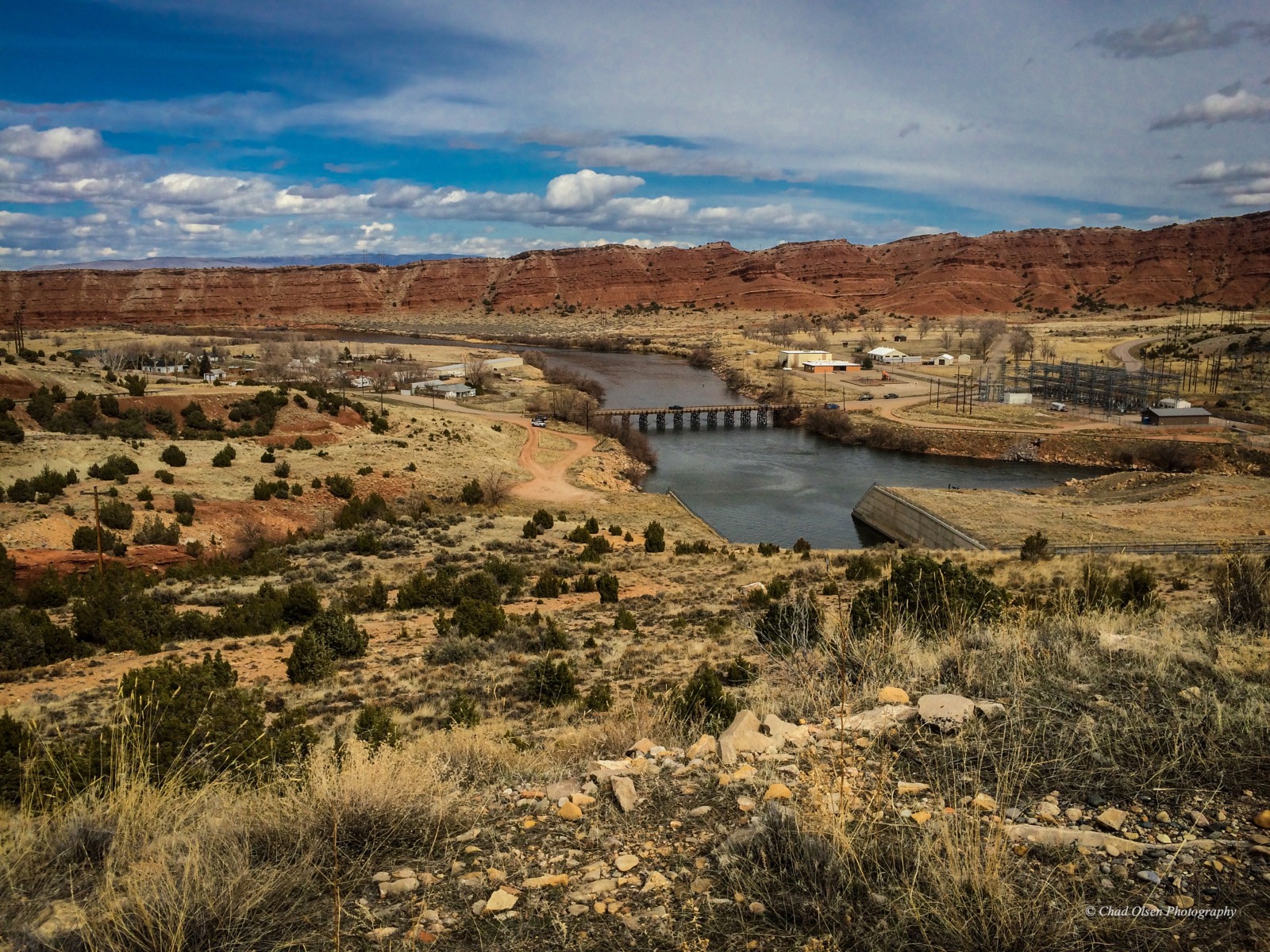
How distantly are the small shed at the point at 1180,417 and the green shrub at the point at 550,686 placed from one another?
59575mm

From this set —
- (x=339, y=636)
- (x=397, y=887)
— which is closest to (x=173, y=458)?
(x=339, y=636)

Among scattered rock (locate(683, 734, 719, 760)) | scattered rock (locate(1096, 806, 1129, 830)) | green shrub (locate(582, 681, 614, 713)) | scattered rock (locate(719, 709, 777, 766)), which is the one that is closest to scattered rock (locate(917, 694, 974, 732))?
scattered rock (locate(719, 709, 777, 766))

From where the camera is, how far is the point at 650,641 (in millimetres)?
15234

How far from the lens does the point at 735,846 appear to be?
13.0ft

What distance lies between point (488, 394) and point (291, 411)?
89.7ft

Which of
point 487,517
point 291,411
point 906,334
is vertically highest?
point 906,334

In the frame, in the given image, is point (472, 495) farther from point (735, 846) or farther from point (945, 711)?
point (735, 846)

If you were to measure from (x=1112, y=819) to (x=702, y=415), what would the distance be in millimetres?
71698

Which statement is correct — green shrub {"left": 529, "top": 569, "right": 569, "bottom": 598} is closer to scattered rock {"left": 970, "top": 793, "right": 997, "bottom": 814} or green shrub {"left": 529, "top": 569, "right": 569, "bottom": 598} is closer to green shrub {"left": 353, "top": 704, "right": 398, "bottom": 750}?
green shrub {"left": 353, "top": 704, "right": 398, "bottom": 750}

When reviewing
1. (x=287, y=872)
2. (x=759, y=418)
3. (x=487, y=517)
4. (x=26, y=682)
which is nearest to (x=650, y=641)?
(x=26, y=682)

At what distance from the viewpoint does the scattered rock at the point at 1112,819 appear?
148 inches

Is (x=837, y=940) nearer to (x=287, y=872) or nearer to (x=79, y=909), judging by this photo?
(x=287, y=872)

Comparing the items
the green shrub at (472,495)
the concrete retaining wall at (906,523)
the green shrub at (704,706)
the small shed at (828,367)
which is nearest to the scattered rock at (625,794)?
the green shrub at (704,706)

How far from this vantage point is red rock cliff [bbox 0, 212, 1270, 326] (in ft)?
465
